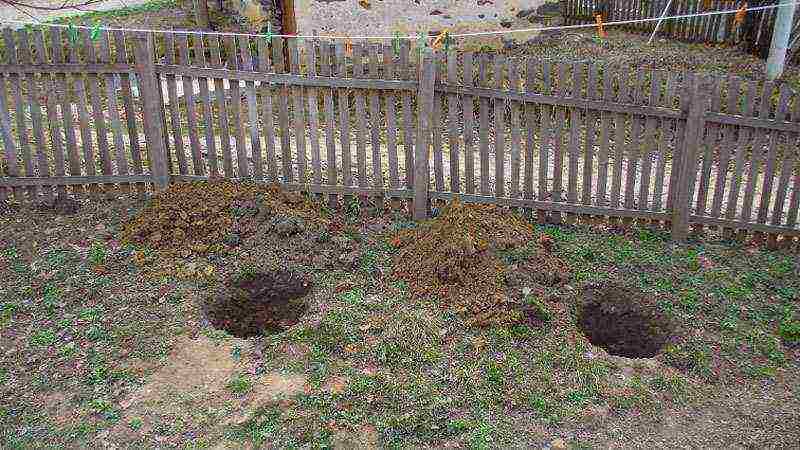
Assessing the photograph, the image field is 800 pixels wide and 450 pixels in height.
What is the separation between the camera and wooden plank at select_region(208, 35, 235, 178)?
6520mm

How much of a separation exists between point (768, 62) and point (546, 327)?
7699 mm

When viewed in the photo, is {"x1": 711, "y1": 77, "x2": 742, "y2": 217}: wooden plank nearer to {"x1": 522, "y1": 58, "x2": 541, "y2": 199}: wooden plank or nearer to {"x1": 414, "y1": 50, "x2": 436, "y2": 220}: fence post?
{"x1": 522, "y1": 58, "x2": 541, "y2": 199}: wooden plank

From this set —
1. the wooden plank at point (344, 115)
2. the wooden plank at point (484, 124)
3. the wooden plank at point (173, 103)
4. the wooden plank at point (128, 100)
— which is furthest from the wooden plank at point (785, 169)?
the wooden plank at point (128, 100)

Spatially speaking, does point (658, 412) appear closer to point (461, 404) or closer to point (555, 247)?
point (461, 404)

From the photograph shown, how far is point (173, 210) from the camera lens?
6.50 m

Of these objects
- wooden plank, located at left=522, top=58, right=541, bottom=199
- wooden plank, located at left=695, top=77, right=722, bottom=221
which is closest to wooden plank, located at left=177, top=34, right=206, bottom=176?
wooden plank, located at left=522, top=58, right=541, bottom=199

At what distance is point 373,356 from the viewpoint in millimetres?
4977

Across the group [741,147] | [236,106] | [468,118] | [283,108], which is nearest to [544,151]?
[468,118]

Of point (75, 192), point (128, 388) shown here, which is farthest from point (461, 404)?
point (75, 192)

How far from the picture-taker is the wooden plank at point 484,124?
6.34 m

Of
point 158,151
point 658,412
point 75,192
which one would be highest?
point 158,151

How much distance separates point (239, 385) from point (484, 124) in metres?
3.26

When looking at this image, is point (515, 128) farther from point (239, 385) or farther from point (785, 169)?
point (239, 385)

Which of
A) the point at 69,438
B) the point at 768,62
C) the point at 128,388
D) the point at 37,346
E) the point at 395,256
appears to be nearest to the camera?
the point at 69,438
